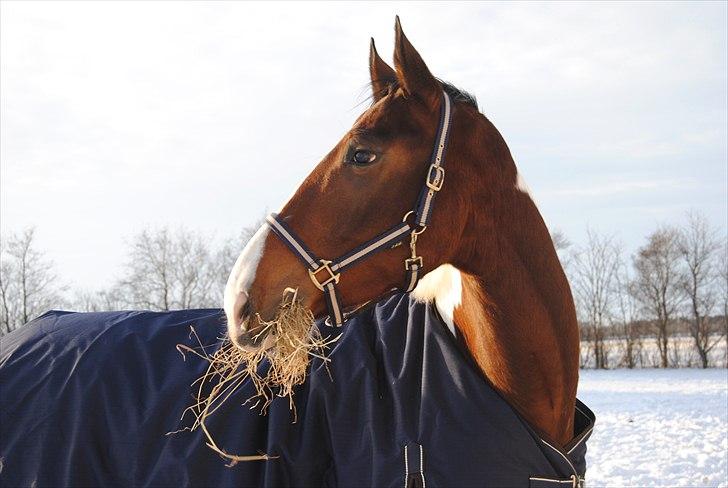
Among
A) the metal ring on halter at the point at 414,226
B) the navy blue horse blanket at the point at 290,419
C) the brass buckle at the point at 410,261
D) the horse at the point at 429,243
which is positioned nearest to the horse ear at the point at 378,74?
the horse at the point at 429,243

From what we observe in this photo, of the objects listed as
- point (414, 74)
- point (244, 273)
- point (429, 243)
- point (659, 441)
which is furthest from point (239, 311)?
point (659, 441)

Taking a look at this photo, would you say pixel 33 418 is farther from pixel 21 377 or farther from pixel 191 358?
pixel 191 358

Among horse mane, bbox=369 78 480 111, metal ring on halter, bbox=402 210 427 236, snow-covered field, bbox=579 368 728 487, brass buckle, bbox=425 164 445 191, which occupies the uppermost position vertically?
horse mane, bbox=369 78 480 111

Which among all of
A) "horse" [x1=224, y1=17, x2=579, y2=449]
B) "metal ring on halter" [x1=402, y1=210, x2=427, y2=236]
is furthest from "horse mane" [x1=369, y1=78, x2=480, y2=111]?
"metal ring on halter" [x1=402, y1=210, x2=427, y2=236]

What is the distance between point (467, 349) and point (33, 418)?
2187mm

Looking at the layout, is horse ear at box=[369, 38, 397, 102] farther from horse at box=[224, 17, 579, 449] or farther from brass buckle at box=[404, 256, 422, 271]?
brass buckle at box=[404, 256, 422, 271]

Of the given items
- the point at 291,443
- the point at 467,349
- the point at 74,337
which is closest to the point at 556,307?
the point at 467,349

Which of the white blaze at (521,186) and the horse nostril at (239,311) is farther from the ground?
the white blaze at (521,186)

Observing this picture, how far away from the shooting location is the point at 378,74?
3.05 metres

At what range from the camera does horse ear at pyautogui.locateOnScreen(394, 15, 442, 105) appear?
273 cm

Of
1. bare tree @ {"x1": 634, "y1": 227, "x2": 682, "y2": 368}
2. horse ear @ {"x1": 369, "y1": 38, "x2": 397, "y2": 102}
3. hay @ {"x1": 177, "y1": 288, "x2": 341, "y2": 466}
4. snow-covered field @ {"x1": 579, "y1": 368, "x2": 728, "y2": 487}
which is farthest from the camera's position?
bare tree @ {"x1": 634, "y1": 227, "x2": 682, "y2": 368}

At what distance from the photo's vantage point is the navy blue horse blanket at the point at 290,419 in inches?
105

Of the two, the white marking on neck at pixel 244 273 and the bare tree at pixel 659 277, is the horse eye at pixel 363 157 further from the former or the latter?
the bare tree at pixel 659 277

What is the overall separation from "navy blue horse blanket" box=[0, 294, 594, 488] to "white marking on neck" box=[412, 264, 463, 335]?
0.18 ft
